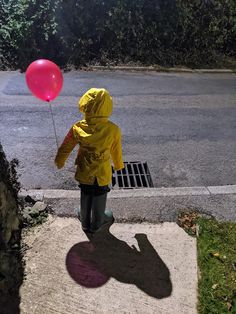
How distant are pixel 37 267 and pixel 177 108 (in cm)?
558

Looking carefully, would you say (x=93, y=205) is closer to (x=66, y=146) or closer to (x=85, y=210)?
(x=85, y=210)

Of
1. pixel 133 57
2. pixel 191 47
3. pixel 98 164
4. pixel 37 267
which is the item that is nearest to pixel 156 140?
pixel 98 164

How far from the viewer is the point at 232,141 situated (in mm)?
7574

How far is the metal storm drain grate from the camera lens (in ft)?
20.2

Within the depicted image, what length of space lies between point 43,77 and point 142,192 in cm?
219

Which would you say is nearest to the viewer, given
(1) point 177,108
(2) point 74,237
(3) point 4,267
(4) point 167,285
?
(3) point 4,267

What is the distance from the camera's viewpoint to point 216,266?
14.4ft

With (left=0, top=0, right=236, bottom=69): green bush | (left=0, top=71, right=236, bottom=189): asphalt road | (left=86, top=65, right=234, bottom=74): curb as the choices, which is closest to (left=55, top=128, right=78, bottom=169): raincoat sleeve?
(left=0, top=71, right=236, bottom=189): asphalt road

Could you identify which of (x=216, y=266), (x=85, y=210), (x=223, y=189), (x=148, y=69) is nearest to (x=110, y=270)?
(x=85, y=210)

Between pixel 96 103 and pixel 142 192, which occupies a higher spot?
pixel 96 103

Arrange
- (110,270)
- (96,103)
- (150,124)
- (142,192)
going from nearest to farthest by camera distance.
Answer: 1. (96,103)
2. (110,270)
3. (142,192)
4. (150,124)

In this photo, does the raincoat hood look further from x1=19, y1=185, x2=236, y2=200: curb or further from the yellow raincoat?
x1=19, y1=185, x2=236, y2=200: curb

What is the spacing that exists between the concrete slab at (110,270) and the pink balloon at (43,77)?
1661 millimetres

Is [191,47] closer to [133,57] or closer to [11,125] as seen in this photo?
[133,57]
